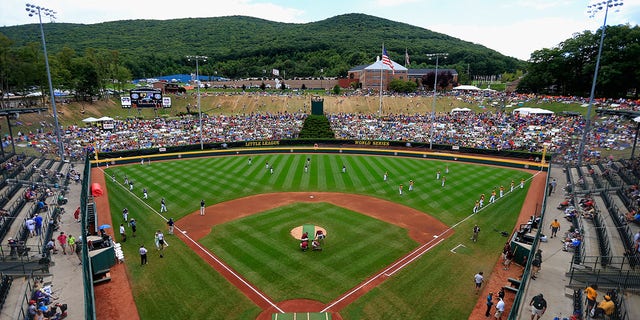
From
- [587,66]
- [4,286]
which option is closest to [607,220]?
[4,286]

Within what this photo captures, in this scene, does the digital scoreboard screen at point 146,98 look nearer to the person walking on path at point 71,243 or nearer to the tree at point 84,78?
the tree at point 84,78

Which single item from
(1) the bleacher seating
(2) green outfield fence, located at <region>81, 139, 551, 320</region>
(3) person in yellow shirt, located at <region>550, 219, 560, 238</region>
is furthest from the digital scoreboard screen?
(3) person in yellow shirt, located at <region>550, 219, 560, 238</region>

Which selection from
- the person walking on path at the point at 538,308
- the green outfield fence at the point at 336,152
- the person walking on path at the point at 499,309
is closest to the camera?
the person walking on path at the point at 538,308

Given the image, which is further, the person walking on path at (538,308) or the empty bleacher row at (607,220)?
the empty bleacher row at (607,220)

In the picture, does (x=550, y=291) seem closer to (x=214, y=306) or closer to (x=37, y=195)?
(x=214, y=306)

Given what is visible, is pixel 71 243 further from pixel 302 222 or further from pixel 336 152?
pixel 336 152

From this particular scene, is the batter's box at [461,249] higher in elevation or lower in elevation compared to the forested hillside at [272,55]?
lower

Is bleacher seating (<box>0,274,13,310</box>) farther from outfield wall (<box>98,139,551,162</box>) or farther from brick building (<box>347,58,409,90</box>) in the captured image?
brick building (<box>347,58,409,90</box>)

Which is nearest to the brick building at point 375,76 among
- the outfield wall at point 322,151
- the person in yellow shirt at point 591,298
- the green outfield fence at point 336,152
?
the green outfield fence at point 336,152

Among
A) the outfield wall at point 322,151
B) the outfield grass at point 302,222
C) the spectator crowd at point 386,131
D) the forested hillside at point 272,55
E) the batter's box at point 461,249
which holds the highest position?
the forested hillside at point 272,55

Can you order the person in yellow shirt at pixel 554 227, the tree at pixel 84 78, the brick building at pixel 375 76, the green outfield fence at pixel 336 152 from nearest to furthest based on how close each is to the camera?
the person in yellow shirt at pixel 554 227 → the green outfield fence at pixel 336 152 → the tree at pixel 84 78 → the brick building at pixel 375 76
